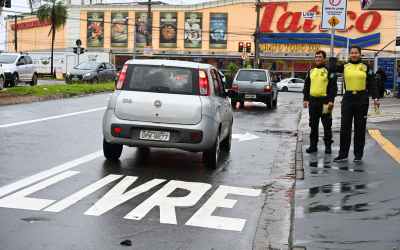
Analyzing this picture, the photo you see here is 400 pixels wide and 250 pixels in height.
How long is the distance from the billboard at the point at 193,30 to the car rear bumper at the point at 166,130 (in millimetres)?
60946

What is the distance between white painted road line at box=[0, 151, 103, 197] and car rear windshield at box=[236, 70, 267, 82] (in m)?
14.7

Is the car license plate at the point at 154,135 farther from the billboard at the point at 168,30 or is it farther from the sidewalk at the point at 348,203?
the billboard at the point at 168,30

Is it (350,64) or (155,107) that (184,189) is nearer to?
(155,107)

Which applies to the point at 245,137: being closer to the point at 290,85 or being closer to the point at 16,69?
the point at 16,69

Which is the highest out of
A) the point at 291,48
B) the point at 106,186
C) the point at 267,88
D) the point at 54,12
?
the point at 54,12

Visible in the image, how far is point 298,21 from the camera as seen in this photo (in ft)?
224

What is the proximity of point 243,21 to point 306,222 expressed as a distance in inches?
2567

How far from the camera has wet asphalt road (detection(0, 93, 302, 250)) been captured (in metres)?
6.35

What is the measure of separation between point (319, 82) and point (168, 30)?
61082 millimetres

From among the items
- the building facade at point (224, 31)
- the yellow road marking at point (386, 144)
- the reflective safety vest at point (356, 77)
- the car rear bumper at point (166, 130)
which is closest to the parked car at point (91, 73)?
the yellow road marking at point (386, 144)

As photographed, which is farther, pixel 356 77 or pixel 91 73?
pixel 91 73

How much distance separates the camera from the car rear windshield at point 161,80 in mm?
10289

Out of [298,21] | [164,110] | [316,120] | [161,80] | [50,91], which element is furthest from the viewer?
[298,21]

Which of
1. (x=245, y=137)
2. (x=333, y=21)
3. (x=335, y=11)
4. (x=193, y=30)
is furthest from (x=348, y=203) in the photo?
(x=193, y=30)
